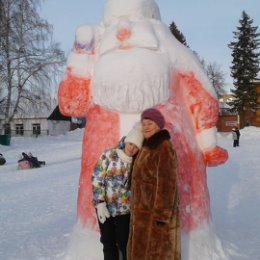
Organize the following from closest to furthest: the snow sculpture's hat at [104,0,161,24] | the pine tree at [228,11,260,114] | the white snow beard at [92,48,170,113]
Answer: the white snow beard at [92,48,170,113] < the snow sculpture's hat at [104,0,161,24] < the pine tree at [228,11,260,114]

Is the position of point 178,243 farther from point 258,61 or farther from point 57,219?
point 258,61

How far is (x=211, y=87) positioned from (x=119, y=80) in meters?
0.88

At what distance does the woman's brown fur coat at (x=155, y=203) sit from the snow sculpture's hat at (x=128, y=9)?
135cm

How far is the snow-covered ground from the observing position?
4484 millimetres

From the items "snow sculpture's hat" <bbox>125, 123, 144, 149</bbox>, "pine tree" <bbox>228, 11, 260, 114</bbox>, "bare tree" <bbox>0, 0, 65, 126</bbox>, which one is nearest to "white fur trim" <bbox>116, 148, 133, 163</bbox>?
"snow sculpture's hat" <bbox>125, 123, 144, 149</bbox>

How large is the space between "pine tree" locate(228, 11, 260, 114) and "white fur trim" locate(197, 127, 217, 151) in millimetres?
33570

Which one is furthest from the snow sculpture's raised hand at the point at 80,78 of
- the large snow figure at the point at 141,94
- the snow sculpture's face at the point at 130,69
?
the snow sculpture's face at the point at 130,69

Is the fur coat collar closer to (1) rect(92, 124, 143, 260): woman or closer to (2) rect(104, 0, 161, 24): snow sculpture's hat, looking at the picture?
(1) rect(92, 124, 143, 260): woman

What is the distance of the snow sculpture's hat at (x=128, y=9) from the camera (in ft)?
12.5

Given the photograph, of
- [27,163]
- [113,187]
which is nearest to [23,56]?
[27,163]

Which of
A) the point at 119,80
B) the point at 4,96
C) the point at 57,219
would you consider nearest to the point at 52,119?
the point at 4,96

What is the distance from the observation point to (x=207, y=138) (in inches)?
150

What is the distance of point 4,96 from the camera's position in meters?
24.8

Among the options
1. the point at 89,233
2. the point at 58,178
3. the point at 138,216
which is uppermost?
the point at 138,216
